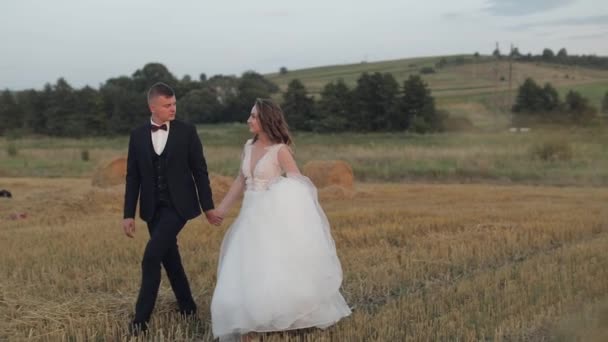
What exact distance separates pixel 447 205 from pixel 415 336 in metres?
10.3

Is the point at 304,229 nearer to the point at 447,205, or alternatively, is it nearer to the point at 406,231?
the point at 406,231

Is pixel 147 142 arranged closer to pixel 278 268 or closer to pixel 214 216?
pixel 214 216

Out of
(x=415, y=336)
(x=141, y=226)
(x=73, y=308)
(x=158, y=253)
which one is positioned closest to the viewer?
(x=415, y=336)

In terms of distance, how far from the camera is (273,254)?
5848 millimetres

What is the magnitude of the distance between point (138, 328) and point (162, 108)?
5.84 ft

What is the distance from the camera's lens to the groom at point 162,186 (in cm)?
609

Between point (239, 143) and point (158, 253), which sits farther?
point (239, 143)

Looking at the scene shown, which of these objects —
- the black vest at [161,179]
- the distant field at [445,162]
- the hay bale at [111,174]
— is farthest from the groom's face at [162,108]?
the distant field at [445,162]

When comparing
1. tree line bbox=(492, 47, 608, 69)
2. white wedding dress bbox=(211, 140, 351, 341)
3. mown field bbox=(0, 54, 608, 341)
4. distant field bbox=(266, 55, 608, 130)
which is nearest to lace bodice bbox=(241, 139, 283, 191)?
white wedding dress bbox=(211, 140, 351, 341)

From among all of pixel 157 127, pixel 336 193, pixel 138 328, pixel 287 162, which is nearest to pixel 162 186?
pixel 157 127

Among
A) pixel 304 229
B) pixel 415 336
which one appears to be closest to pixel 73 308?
pixel 304 229

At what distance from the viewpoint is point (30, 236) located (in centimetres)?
1128

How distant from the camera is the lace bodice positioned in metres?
6.14

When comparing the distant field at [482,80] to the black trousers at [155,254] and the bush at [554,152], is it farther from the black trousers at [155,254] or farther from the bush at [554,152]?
the black trousers at [155,254]
